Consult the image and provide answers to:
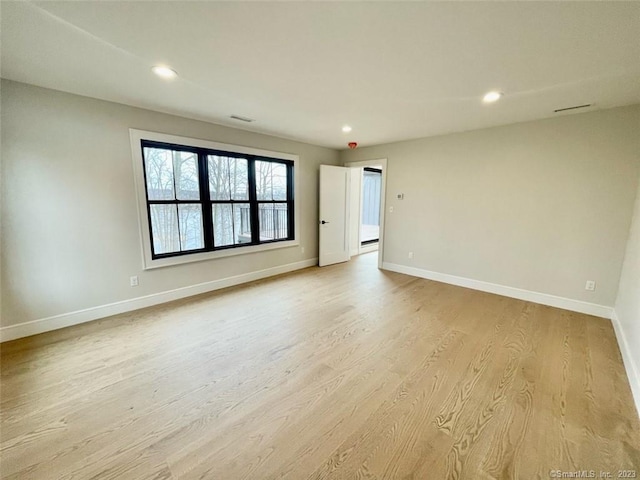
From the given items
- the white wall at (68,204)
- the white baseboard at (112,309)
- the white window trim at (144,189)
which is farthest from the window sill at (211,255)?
the white baseboard at (112,309)

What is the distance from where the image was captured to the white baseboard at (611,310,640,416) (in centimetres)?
179

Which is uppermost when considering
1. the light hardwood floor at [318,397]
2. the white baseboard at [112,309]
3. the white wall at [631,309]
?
the white wall at [631,309]

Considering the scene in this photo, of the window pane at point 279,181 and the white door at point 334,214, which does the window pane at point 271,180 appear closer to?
the window pane at point 279,181

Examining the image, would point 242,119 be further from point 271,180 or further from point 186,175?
point 271,180

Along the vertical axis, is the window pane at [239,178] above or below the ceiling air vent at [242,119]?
below

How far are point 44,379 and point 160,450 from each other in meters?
1.35

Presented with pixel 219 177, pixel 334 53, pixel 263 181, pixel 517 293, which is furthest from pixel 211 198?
pixel 517 293

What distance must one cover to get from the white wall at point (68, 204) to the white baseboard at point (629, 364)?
14.8ft

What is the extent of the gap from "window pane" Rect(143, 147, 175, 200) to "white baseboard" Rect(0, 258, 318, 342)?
4.19 feet

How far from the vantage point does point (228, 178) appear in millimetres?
3936

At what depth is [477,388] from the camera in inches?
75.7

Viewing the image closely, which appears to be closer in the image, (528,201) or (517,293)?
(528,201)

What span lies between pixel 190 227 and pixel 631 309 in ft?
15.7

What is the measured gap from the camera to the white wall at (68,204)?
2.40m
